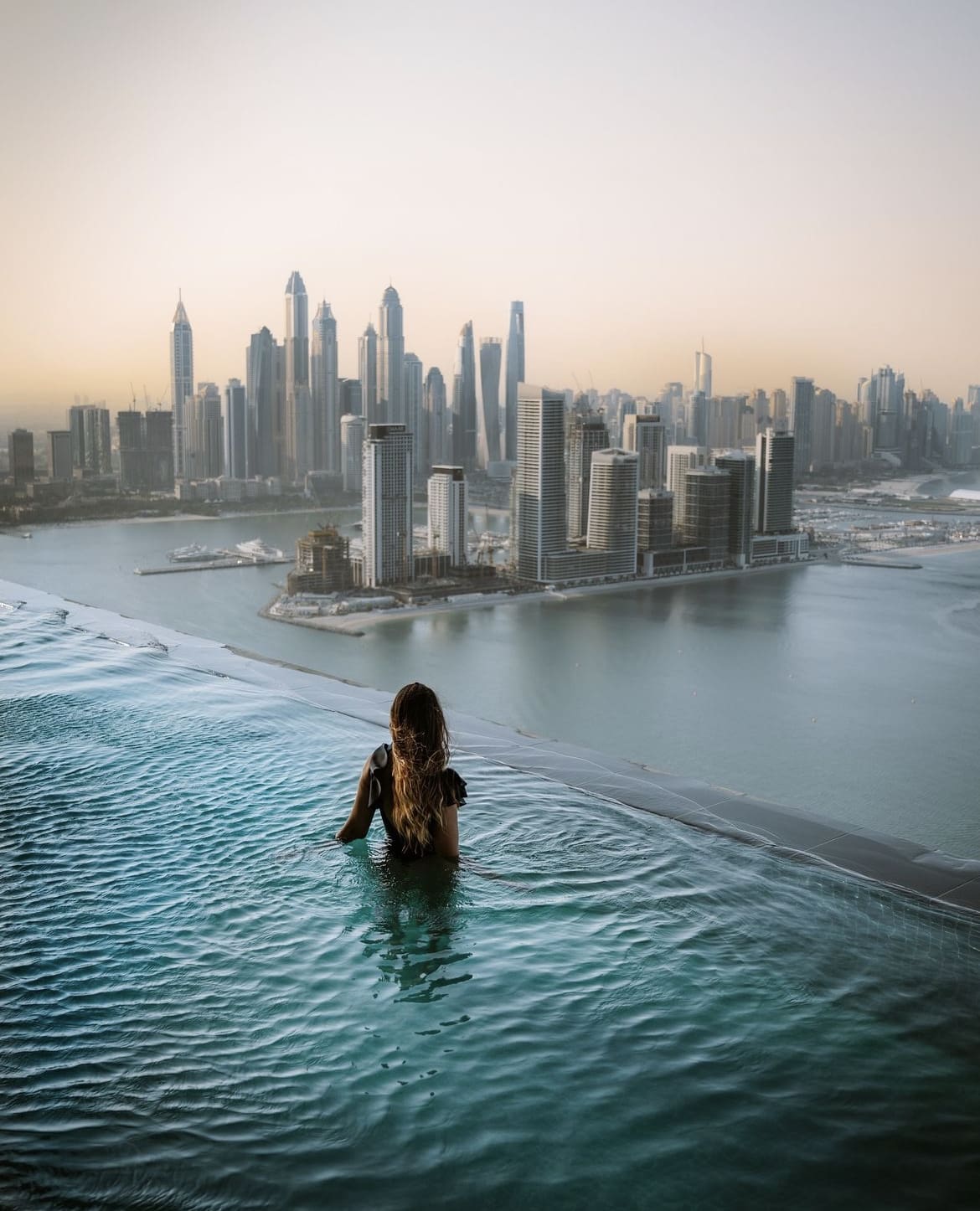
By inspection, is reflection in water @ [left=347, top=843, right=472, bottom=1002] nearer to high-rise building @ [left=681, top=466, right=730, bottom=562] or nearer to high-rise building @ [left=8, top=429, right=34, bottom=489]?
high-rise building @ [left=8, top=429, right=34, bottom=489]

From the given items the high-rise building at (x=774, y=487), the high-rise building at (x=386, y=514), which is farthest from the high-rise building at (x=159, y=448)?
the high-rise building at (x=774, y=487)

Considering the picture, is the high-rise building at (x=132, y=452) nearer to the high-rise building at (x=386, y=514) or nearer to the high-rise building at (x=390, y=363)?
the high-rise building at (x=386, y=514)

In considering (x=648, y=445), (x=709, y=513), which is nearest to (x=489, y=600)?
(x=709, y=513)

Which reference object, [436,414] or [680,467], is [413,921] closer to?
[680,467]

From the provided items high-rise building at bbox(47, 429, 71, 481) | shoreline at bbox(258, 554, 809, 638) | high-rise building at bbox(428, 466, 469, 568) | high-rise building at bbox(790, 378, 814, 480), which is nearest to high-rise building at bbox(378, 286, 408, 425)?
high-rise building at bbox(428, 466, 469, 568)

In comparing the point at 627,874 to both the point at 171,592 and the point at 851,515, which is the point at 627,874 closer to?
the point at 171,592

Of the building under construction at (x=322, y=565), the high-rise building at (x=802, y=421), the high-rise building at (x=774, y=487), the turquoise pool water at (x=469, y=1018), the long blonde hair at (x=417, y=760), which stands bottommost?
the building under construction at (x=322, y=565)
